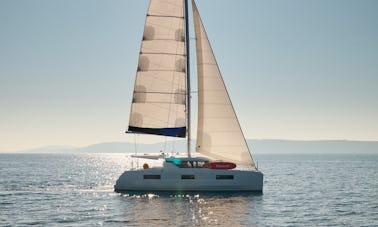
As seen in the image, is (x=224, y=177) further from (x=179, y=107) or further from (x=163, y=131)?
(x=179, y=107)

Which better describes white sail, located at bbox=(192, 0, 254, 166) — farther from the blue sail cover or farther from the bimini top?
the blue sail cover

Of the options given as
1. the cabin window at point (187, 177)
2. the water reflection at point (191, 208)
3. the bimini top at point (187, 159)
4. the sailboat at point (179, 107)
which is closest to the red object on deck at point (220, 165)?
the sailboat at point (179, 107)

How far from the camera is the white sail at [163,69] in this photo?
38.4 metres

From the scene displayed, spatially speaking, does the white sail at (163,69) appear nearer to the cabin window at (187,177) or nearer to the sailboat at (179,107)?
the sailboat at (179,107)

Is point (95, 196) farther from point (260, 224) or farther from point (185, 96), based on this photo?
point (260, 224)

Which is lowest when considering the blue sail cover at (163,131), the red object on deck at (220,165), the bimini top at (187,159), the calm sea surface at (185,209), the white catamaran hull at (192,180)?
the calm sea surface at (185,209)

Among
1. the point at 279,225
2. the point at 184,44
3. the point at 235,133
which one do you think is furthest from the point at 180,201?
the point at 184,44

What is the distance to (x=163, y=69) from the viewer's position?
38.6 m

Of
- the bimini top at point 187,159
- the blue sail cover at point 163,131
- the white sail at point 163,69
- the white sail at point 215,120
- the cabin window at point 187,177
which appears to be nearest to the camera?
the cabin window at point 187,177

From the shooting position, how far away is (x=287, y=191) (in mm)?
46219

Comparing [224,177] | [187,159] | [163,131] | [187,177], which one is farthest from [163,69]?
[224,177]

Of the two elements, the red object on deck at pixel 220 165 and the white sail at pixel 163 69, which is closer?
the red object on deck at pixel 220 165

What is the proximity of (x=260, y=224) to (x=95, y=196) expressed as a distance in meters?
17.5

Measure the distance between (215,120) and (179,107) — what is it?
304 cm
